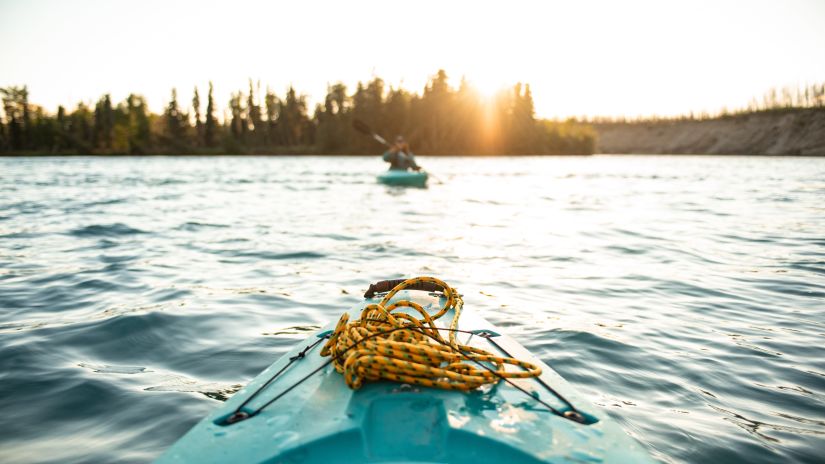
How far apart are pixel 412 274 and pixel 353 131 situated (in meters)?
64.3

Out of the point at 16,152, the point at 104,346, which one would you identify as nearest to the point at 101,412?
the point at 104,346

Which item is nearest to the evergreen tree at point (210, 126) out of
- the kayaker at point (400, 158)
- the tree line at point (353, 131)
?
the tree line at point (353, 131)

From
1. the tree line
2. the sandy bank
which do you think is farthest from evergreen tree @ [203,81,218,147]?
the sandy bank

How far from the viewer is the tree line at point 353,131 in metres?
68.3

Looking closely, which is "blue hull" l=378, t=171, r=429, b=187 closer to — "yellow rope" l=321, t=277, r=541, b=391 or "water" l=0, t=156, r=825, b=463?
"water" l=0, t=156, r=825, b=463

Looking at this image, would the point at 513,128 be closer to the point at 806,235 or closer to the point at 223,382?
the point at 806,235

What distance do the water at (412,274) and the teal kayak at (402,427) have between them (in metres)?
0.99

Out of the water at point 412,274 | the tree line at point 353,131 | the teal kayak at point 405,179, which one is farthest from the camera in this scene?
the tree line at point 353,131

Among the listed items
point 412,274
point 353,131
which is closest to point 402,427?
point 412,274

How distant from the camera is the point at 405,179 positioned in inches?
698

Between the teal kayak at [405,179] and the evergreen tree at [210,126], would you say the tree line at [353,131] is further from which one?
the teal kayak at [405,179]

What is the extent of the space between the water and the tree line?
5820 cm

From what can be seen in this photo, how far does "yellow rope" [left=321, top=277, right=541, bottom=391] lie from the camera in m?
1.90

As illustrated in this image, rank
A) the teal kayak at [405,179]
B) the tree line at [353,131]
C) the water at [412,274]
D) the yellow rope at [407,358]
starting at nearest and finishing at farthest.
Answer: the yellow rope at [407,358] → the water at [412,274] → the teal kayak at [405,179] → the tree line at [353,131]
